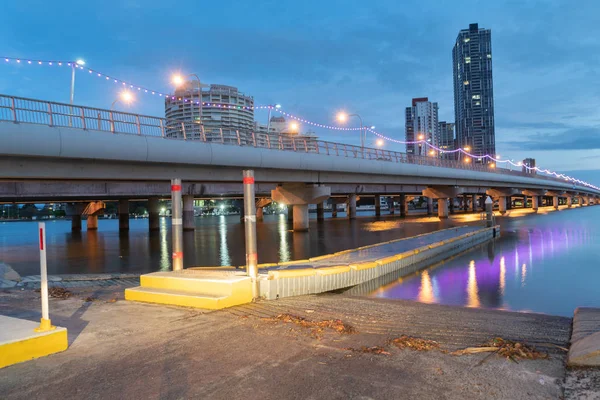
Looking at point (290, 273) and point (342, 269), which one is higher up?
point (290, 273)

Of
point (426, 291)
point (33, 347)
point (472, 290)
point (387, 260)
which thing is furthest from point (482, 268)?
point (33, 347)

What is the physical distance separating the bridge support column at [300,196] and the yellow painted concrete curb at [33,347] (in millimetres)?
37969

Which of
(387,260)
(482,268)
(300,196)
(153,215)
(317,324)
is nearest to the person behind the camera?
(317,324)

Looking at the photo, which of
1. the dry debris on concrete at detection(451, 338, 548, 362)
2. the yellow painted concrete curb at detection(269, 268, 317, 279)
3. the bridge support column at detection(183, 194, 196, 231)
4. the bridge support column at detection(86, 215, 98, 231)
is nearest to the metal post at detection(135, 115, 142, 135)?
the yellow painted concrete curb at detection(269, 268, 317, 279)

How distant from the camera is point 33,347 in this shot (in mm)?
5598

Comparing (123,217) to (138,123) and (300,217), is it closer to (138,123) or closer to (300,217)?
(300,217)

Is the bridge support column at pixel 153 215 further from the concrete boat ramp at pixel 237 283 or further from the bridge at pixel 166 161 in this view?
the concrete boat ramp at pixel 237 283

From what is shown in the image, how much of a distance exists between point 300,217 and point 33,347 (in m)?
42.5

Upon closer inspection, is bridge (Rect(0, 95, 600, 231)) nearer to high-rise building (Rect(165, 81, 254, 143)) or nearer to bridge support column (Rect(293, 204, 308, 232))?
bridge support column (Rect(293, 204, 308, 232))

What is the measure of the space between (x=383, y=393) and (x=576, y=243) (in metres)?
34.1

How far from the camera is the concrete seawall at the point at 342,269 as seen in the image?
10242 millimetres

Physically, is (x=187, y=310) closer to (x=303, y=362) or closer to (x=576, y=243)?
(x=303, y=362)

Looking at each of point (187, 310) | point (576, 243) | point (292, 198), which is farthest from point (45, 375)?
point (292, 198)

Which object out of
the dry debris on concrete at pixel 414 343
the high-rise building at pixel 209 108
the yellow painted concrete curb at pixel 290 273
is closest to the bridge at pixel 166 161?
the high-rise building at pixel 209 108
